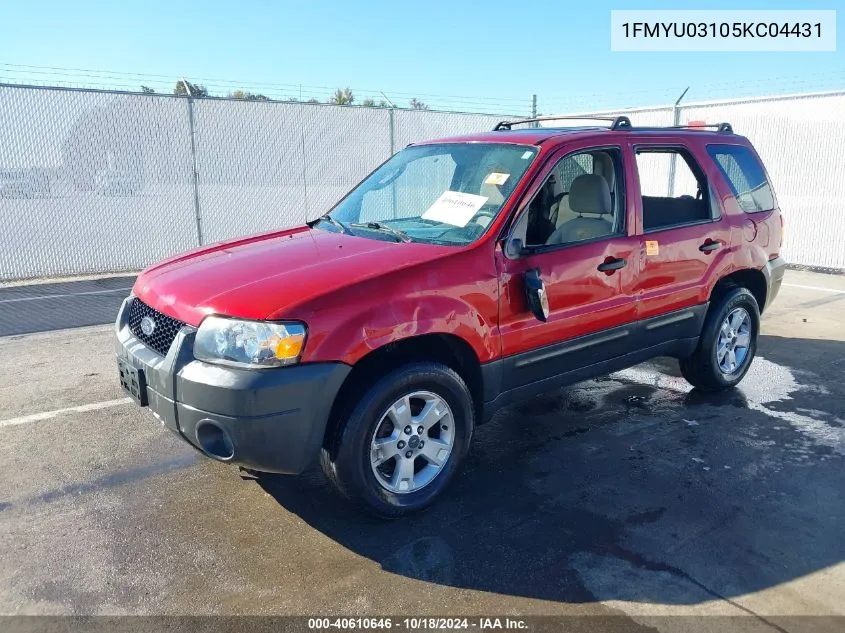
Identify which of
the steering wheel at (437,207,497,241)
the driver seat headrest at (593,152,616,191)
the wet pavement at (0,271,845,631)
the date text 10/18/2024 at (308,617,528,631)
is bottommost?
the date text 10/18/2024 at (308,617,528,631)

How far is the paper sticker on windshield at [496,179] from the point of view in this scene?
12.6 ft

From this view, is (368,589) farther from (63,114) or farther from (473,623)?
(63,114)

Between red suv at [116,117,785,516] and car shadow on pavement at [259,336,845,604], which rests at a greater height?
red suv at [116,117,785,516]

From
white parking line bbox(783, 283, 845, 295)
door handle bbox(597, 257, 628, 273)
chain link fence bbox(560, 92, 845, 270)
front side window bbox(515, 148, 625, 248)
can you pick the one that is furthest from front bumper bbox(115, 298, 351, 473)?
chain link fence bbox(560, 92, 845, 270)

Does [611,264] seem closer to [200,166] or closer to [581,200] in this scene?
[581,200]

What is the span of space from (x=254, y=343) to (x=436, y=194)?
1689mm

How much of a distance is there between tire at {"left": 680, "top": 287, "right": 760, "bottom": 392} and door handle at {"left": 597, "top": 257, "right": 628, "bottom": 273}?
127cm

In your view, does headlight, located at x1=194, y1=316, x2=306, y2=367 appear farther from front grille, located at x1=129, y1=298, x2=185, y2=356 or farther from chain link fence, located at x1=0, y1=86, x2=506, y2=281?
chain link fence, located at x1=0, y1=86, x2=506, y2=281

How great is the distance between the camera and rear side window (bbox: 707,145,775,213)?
16.4 ft

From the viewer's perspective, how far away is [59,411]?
4844 mm

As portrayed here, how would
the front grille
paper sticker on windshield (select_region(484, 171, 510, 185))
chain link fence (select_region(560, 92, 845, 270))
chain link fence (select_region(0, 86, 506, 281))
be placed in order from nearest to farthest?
1. the front grille
2. paper sticker on windshield (select_region(484, 171, 510, 185))
3. chain link fence (select_region(0, 86, 506, 281))
4. chain link fence (select_region(560, 92, 845, 270))

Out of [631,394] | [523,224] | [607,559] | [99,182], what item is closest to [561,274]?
[523,224]

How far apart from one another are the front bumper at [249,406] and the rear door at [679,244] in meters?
2.28

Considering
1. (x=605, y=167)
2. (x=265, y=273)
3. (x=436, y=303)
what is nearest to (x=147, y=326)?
(x=265, y=273)
